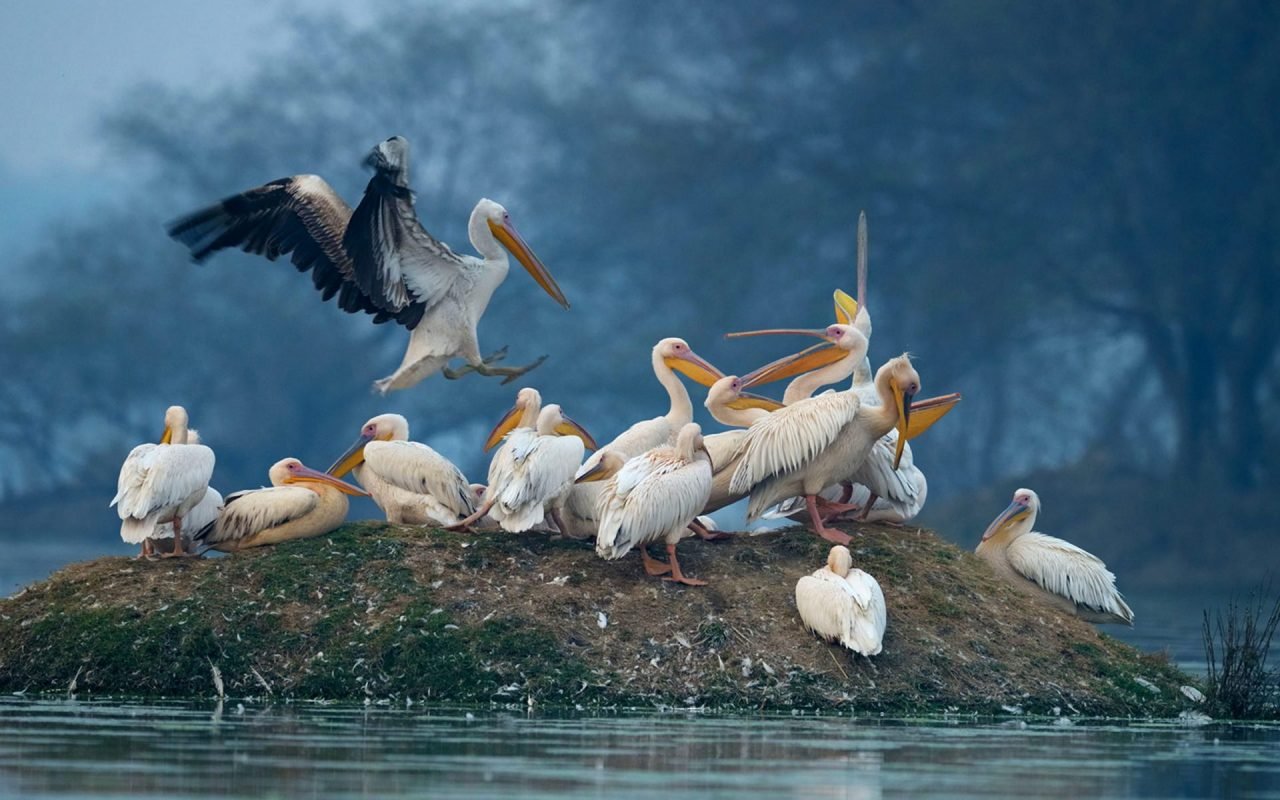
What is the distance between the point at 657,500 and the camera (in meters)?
11.3

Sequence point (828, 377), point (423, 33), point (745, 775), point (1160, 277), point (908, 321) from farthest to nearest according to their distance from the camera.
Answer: point (423, 33) → point (908, 321) → point (1160, 277) → point (828, 377) → point (745, 775)

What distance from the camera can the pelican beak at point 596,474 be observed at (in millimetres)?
12031

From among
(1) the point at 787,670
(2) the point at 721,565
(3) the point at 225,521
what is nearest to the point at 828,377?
(2) the point at 721,565

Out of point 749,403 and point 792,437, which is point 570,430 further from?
point 792,437

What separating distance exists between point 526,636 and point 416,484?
68.6 inches

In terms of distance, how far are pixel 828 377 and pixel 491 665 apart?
327 cm

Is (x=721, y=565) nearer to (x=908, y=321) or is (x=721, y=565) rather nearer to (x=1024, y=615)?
(x=1024, y=615)

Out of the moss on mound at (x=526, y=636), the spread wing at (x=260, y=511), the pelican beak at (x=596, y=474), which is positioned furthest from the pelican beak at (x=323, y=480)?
the pelican beak at (x=596, y=474)

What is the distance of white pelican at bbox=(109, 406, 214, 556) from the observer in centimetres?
1146

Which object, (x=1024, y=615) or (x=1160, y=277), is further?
(x=1160, y=277)

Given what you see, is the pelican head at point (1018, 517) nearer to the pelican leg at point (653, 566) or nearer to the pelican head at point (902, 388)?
the pelican head at point (902, 388)

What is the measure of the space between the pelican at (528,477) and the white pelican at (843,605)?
4.54ft

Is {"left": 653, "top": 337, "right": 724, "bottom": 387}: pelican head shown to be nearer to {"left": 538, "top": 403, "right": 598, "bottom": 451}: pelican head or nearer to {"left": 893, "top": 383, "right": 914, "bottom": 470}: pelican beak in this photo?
{"left": 538, "top": 403, "right": 598, "bottom": 451}: pelican head

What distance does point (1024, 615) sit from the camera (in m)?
12.0
